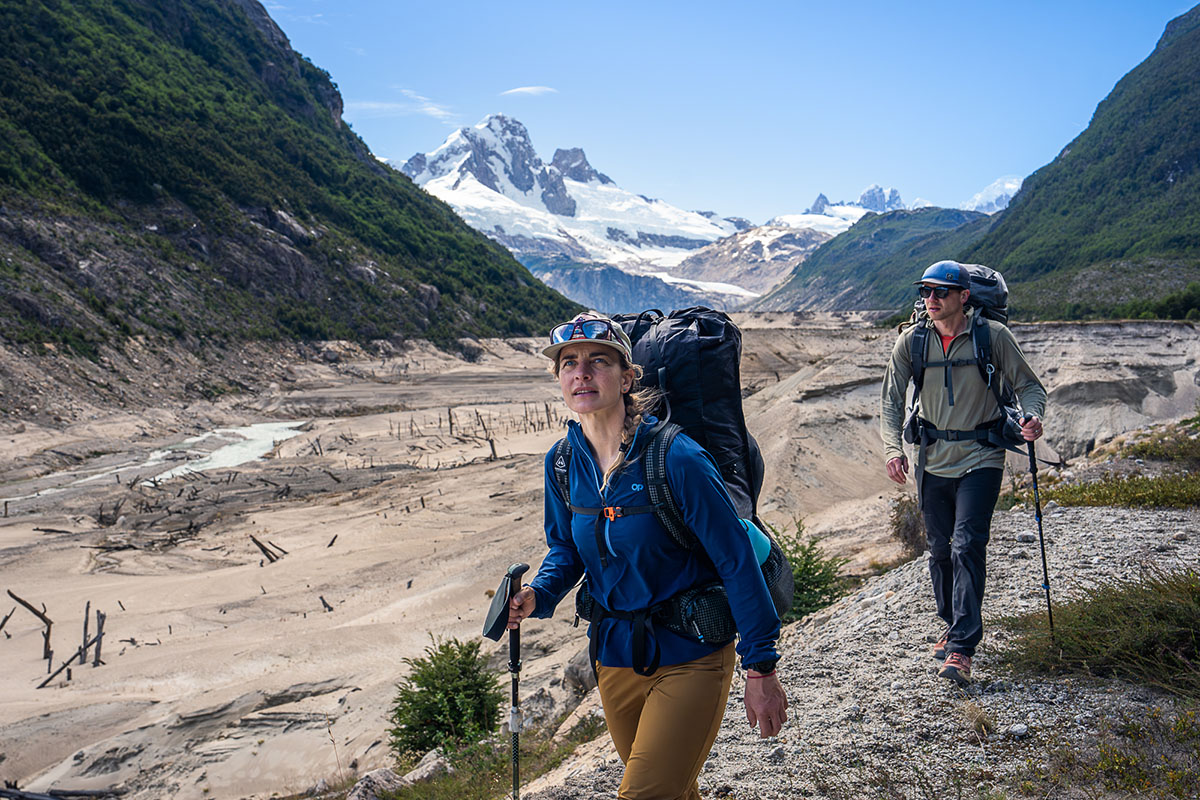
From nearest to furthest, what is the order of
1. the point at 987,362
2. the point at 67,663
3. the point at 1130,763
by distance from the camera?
1. the point at 1130,763
2. the point at 987,362
3. the point at 67,663

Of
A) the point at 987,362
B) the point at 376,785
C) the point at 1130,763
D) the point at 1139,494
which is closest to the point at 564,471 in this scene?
the point at 1130,763

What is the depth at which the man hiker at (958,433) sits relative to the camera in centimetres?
367

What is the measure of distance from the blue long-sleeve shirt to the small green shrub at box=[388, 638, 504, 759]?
4611 mm

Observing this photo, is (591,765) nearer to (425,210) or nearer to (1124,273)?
(1124,273)

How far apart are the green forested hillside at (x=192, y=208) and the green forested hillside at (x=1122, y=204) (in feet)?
156

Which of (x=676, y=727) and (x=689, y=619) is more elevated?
(x=689, y=619)

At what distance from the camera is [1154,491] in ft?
19.8

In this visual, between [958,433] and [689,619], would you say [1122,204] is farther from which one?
[689,619]

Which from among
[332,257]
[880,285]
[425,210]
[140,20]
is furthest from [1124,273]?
[880,285]

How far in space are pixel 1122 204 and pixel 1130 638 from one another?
90.3 metres

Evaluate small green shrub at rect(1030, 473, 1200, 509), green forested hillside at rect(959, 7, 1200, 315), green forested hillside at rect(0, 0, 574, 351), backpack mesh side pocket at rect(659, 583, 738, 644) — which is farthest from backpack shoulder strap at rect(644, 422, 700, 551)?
green forested hillside at rect(959, 7, 1200, 315)

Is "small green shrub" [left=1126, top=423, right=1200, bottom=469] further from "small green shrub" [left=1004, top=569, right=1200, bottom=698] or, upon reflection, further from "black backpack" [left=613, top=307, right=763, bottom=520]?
"black backpack" [left=613, top=307, right=763, bottom=520]

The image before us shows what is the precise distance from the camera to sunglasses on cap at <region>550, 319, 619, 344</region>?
2.33m

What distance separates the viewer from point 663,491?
211cm
